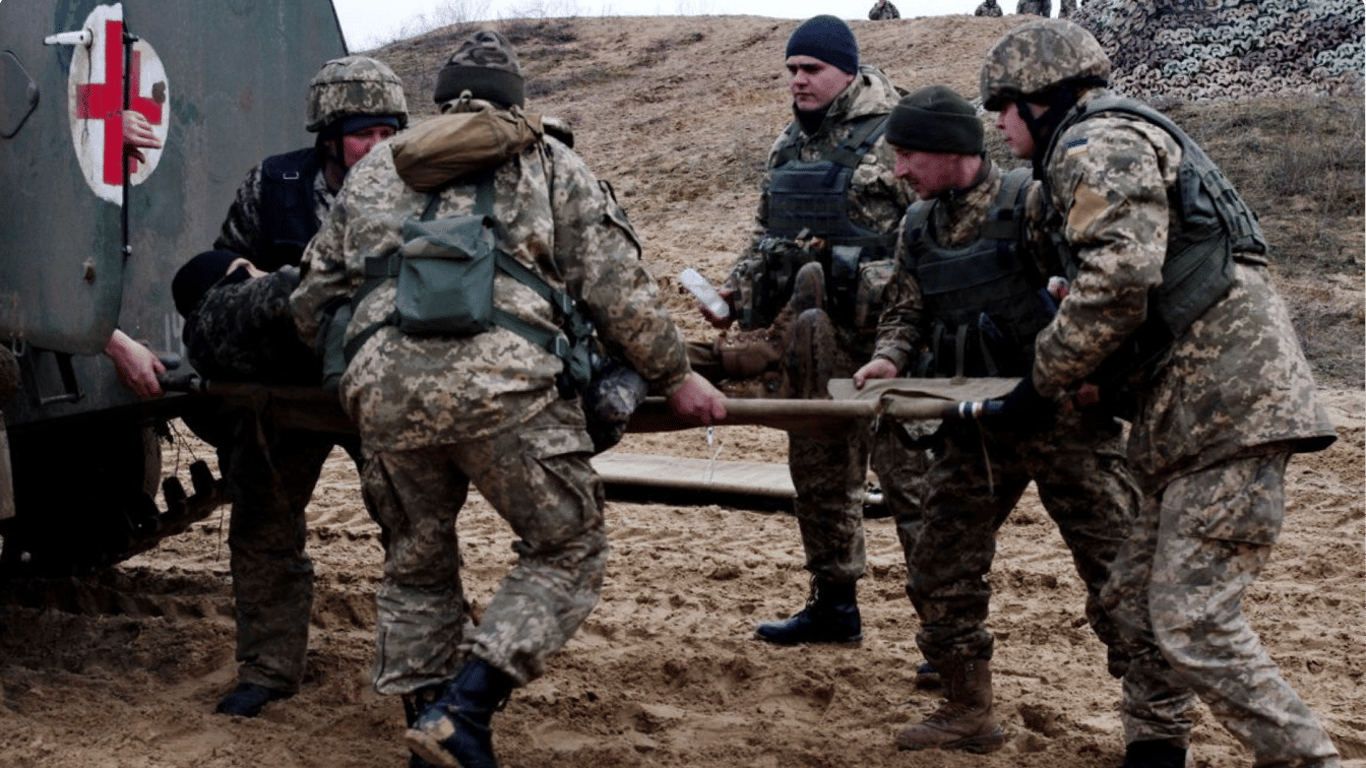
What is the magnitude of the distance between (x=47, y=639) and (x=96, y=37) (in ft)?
8.48

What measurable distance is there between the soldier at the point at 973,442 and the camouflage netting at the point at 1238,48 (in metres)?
10.4

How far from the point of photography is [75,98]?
15.9 feet

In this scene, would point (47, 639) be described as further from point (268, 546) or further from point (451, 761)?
point (451, 761)

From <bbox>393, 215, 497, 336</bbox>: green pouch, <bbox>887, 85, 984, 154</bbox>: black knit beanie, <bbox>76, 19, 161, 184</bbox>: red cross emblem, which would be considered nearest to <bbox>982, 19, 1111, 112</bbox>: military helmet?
<bbox>887, 85, 984, 154</bbox>: black knit beanie

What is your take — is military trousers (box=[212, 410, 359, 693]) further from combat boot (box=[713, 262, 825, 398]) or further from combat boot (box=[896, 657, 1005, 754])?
combat boot (box=[896, 657, 1005, 754])

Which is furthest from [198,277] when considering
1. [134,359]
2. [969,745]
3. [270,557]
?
[969,745]

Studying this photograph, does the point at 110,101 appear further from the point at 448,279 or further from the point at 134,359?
the point at 448,279

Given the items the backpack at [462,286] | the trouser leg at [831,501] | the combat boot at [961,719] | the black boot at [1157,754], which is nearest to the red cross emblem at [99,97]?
the backpack at [462,286]

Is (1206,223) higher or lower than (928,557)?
higher

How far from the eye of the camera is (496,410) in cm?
424

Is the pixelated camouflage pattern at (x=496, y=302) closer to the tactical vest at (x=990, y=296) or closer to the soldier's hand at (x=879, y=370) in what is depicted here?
the soldier's hand at (x=879, y=370)

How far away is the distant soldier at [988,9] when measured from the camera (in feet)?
72.0

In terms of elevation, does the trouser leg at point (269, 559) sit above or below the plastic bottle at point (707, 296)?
below

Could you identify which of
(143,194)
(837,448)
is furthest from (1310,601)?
(143,194)
